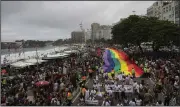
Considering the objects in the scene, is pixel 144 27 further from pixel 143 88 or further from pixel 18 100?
pixel 18 100

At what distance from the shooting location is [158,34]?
2120 inches

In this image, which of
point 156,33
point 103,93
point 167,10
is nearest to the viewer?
point 103,93

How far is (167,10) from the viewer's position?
105188mm

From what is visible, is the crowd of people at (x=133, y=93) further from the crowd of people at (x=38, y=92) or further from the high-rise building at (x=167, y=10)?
the high-rise building at (x=167, y=10)

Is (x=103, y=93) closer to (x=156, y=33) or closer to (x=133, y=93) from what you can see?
(x=133, y=93)

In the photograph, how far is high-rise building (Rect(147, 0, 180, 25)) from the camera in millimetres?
87219

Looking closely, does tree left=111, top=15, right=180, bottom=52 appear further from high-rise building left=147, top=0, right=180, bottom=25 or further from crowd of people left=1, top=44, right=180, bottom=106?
crowd of people left=1, top=44, right=180, bottom=106

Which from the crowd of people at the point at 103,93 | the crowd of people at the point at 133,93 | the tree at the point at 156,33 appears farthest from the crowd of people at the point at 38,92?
the tree at the point at 156,33

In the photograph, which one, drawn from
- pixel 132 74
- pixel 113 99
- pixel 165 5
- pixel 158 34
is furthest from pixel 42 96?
pixel 165 5

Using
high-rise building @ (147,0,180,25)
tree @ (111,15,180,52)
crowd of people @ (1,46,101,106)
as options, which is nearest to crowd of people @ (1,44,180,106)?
crowd of people @ (1,46,101,106)

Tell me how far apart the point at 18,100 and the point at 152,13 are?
126m

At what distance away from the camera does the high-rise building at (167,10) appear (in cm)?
8722

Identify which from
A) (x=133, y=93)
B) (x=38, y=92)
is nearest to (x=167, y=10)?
(x=133, y=93)

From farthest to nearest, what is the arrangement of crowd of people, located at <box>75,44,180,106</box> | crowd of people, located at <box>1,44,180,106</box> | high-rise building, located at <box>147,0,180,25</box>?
1. high-rise building, located at <box>147,0,180,25</box>
2. crowd of people, located at <box>1,44,180,106</box>
3. crowd of people, located at <box>75,44,180,106</box>
